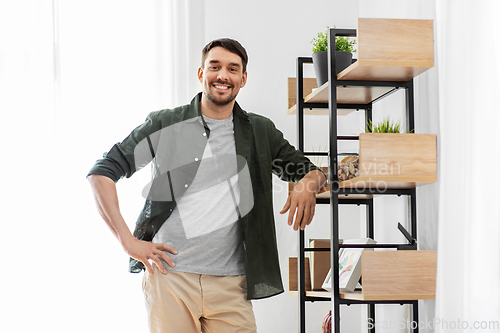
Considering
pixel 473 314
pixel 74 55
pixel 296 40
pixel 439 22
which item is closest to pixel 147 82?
pixel 74 55

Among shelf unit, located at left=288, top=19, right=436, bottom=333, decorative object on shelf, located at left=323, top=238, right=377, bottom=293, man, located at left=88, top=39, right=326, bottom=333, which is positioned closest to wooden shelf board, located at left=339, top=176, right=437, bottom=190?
shelf unit, located at left=288, top=19, right=436, bottom=333

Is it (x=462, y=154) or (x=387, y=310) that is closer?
(x=462, y=154)

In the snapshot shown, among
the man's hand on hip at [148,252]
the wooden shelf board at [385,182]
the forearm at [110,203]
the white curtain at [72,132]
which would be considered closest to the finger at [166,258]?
the man's hand on hip at [148,252]

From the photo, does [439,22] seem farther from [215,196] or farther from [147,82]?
[147,82]

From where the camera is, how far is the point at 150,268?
5.07 ft

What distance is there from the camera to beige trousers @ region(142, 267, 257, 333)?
1.55 metres

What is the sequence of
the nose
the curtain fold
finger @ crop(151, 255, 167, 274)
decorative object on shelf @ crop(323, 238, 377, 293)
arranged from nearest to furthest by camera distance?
finger @ crop(151, 255, 167, 274) < the nose < decorative object on shelf @ crop(323, 238, 377, 293) < the curtain fold

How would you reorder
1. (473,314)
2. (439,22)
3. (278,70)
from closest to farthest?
(473,314) < (439,22) < (278,70)

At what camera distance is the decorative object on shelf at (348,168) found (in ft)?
5.85

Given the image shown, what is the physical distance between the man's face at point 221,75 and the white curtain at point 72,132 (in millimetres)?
1050

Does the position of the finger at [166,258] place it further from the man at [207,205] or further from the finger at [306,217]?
the finger at [306,217]

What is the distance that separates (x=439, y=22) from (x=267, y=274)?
1053mm

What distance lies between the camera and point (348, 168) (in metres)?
1.80

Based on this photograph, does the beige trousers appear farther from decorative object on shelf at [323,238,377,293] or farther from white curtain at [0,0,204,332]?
white curtain at [0,0,204,332]
